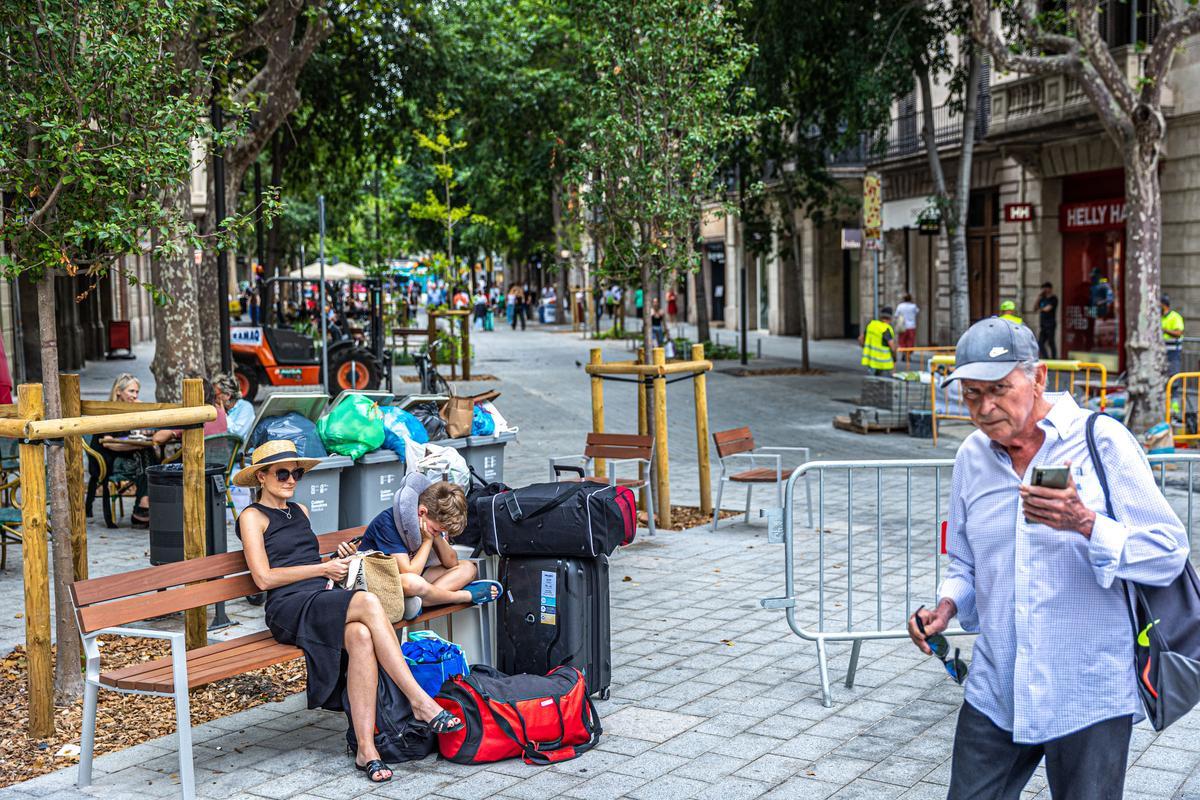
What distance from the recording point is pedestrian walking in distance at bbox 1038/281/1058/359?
25578mm

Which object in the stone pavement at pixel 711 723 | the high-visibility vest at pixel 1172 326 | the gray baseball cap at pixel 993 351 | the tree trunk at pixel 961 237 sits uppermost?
the tree trunk at pixel 961 237

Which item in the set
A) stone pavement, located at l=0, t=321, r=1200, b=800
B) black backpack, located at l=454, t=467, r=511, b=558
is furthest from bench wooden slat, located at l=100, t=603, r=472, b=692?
black backpack, located at l=454, t=467, r=511, b=558

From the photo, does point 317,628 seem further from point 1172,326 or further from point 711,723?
Result: point 1172,326

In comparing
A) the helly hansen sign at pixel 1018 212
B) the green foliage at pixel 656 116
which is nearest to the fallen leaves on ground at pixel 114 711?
the green foliage at pixel 656 116

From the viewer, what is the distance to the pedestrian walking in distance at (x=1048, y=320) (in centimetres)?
2558

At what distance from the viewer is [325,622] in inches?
216

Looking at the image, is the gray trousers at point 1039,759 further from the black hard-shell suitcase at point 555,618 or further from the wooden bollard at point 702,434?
the wooden bollard at point 702,434

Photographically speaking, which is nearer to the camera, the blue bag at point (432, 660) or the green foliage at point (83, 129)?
the blue bag at point (432, 660)

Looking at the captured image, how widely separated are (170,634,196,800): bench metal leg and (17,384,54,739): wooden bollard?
0.85 meters

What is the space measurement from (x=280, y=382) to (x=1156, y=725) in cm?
2002

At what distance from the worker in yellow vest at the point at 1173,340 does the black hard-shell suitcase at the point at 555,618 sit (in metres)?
13.5

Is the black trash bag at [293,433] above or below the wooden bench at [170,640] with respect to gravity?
above

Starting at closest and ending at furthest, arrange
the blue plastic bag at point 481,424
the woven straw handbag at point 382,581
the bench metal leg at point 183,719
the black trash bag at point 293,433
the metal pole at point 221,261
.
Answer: the bench metal leg at point 183,719 < the woven straw handbag at point 382,581 < the black trash bag at point 293,433 < the blue plastic bag at point 481,424 < the metal pole at point 221,261

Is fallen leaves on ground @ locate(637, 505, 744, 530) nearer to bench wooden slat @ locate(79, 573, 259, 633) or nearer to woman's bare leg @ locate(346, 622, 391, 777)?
bench wooden slat @ locate(79, 573, 259, 633)
